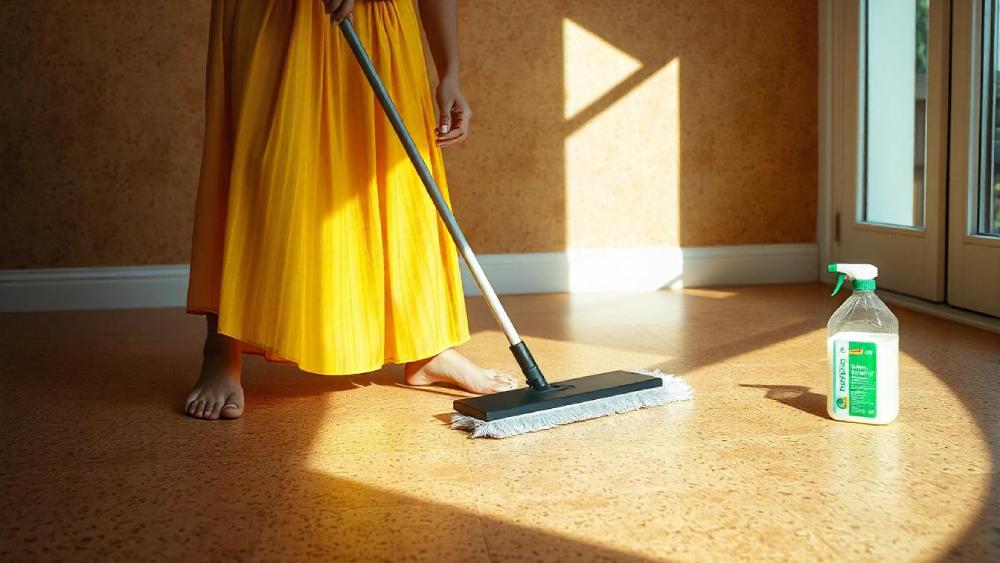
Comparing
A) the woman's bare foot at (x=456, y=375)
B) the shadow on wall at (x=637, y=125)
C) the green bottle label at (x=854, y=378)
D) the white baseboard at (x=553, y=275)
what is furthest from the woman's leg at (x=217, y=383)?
the shadow on wall at (x=637, y=125)

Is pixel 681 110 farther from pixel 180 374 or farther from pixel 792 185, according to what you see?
pixel 180 374

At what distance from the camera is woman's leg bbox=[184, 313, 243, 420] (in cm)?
172

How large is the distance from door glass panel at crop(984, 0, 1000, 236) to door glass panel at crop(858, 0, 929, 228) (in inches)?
9.9

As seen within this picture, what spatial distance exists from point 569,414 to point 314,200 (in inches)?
22.8

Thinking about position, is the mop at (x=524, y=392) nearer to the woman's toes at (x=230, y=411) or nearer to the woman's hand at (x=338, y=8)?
the woman's hand at (x=338, y=8)

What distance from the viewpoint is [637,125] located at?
3.45 m

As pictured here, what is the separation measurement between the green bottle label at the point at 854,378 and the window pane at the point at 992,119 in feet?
3.93

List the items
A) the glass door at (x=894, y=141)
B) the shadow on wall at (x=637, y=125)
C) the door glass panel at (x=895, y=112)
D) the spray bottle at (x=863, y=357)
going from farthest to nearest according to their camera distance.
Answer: the shadow on wall at (x=637, y=125) → the door glass panel at (x=895, y=112) → the glass door at (x=894, y=141) → the spray bottle at (x=863, y=357)

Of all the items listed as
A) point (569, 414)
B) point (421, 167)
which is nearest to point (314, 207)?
point (421, 167)

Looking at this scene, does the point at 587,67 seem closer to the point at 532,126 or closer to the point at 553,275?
the point at 532,126

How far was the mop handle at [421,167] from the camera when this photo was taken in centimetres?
164

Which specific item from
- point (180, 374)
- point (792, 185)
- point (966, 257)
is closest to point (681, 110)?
point (792, 185)

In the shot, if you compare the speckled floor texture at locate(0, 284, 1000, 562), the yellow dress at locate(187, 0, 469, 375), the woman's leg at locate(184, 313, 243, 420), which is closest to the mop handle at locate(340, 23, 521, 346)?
the yellow dress at locate(187, 0, 469, 375)

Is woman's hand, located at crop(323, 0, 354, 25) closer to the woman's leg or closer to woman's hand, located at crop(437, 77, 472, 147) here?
woman's hand, located at crop(437, 77, 472, 147)
